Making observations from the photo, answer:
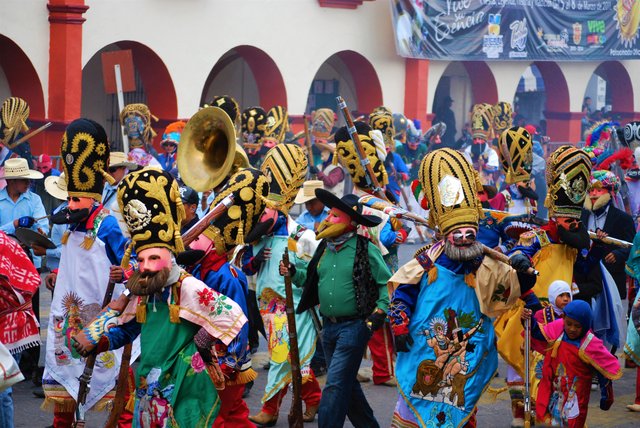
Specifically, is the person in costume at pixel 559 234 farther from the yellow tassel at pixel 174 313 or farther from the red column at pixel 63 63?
the red column at pixel 63 63

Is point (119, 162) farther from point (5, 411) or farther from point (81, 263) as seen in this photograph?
point (5, 411)

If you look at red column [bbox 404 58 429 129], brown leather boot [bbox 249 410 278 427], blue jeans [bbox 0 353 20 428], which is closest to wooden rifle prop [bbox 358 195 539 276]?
brown leather boot [bbox 249 410 278 427]

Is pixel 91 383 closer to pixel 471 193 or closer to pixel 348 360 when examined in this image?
pixel 348 360

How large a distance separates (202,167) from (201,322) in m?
2.07

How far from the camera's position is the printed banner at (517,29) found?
27.0 meters

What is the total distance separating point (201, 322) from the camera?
645 cm

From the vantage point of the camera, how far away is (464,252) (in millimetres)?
7125

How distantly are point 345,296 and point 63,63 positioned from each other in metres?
12.5

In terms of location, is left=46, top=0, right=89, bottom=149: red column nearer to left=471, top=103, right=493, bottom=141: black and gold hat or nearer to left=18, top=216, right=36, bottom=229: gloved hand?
left=471, top=103, right=493, bottom=141: black and gold hat

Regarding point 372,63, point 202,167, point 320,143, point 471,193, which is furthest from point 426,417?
point 372,63

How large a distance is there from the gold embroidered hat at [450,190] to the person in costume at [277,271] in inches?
72.0

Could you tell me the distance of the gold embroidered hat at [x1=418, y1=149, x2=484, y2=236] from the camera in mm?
7223

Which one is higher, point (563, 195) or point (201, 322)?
point (563, 195)

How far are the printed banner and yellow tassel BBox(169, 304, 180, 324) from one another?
67.4 feet
